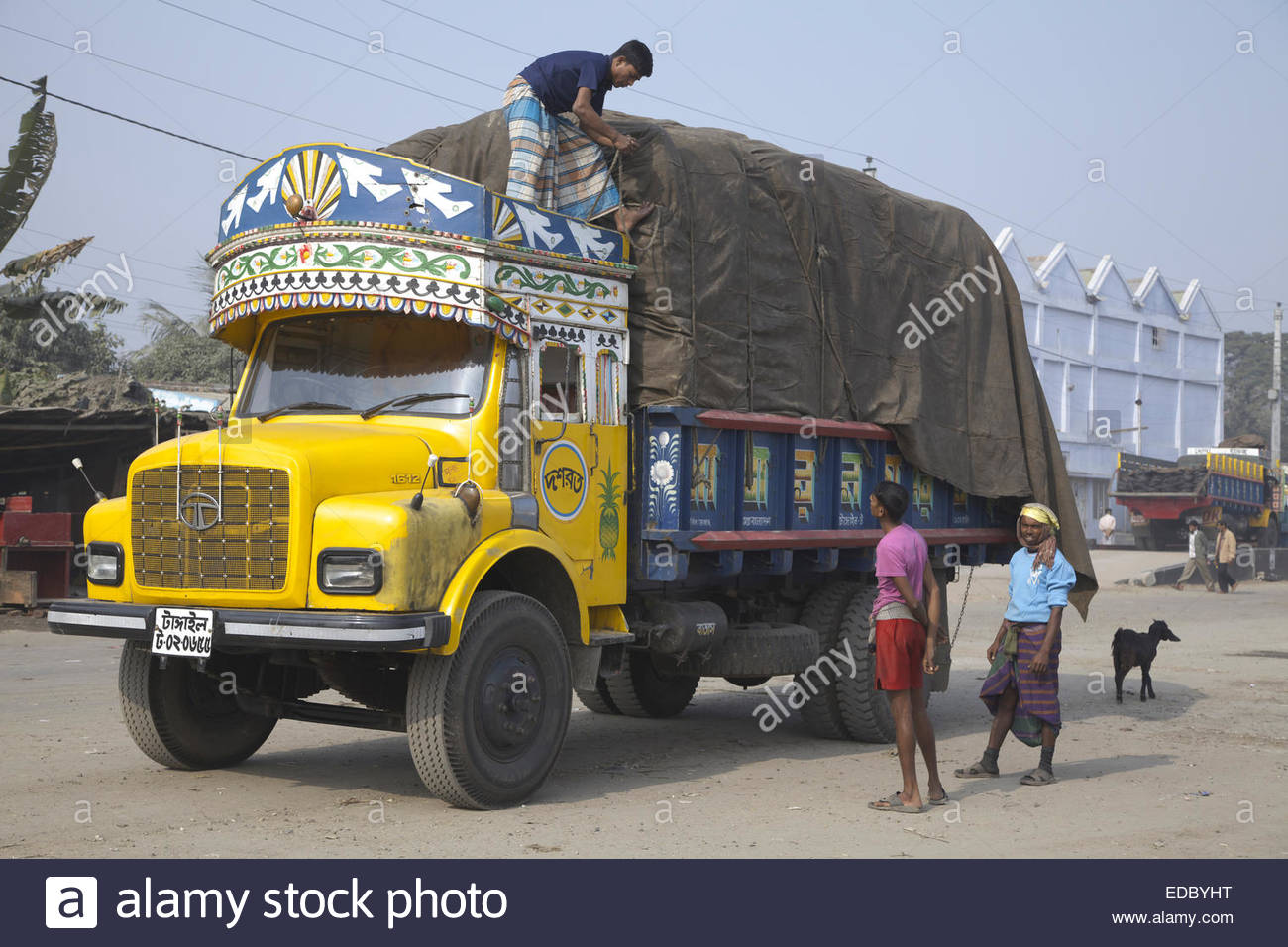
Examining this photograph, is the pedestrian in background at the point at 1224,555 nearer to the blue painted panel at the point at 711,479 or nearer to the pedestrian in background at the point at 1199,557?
the pedestrian in background at the point at 1199,557

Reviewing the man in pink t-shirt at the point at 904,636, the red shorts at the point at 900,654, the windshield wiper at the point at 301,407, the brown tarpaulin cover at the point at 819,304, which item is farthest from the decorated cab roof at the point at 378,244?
the red shorts at the point at 900,654

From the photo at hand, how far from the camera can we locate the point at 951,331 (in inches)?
436

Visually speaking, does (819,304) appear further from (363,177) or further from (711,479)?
(363,177)

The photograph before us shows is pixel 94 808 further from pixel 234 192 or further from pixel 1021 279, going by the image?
pixel 1021 279

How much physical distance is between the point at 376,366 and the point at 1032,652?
4.22 meters

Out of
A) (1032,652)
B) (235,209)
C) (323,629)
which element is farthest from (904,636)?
(235,209)

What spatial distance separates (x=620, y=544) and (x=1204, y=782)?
379cm

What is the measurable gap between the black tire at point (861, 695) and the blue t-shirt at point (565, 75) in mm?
4196

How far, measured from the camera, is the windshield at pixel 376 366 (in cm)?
747

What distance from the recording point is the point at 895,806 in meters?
7.13

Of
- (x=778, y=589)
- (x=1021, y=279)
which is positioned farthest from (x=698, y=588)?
(x=1021, y=279)

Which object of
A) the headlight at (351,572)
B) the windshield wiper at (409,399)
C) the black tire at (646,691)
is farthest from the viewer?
the black tire at (646,691)

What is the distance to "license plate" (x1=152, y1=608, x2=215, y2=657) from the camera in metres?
6.53
